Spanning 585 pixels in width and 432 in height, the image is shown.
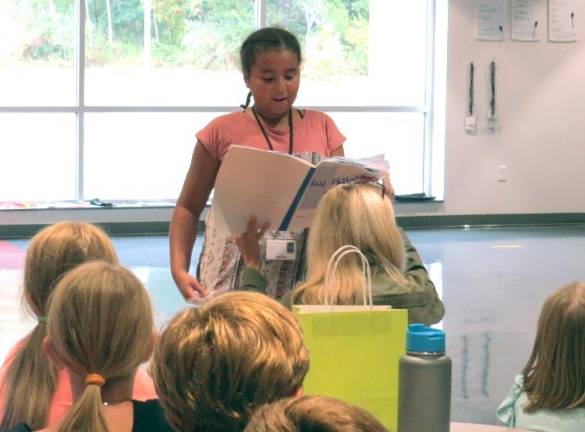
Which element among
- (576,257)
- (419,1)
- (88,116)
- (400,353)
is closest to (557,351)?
(400,353)

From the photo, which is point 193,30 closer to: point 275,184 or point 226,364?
point 275,184

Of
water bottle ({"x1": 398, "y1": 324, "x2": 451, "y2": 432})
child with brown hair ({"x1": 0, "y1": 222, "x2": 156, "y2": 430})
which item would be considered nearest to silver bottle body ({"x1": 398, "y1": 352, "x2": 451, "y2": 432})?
water bottle ({"x1": 398, "y1": 324, "x2": 451, "y2": 432})

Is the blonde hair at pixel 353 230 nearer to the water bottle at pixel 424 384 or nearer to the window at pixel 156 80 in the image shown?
the water bottle at pixel 424 384

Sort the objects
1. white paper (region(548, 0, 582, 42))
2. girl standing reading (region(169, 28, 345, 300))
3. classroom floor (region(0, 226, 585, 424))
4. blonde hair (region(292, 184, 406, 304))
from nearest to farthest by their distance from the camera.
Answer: blonde hair (region(292, 184, 406, 304))
girl standing reading (region(169, 28, 345, 300))
classroom floor (region(0, 226, 585, 424))
white paper (region(548, 0, 582, 42))

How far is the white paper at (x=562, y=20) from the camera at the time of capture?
10094 millimetres

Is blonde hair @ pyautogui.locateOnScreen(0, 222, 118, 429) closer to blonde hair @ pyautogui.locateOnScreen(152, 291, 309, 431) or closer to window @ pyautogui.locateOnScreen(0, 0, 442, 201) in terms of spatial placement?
blonde hair @ pyautogui.locateOnScreen(152, 291, 309, 431)

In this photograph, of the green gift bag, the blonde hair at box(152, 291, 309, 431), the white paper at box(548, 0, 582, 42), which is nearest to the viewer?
the blonde hair at box(152, 291, 309, 431)

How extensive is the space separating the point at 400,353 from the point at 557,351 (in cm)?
56

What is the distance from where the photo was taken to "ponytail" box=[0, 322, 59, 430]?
2.27 metres

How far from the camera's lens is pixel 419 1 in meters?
10.1

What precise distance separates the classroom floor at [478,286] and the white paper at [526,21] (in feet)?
5.73

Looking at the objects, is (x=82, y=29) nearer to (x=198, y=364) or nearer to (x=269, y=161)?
(x=269, y=161)

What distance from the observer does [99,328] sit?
1.92 m

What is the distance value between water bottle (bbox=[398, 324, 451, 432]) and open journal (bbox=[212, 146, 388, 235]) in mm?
1019
